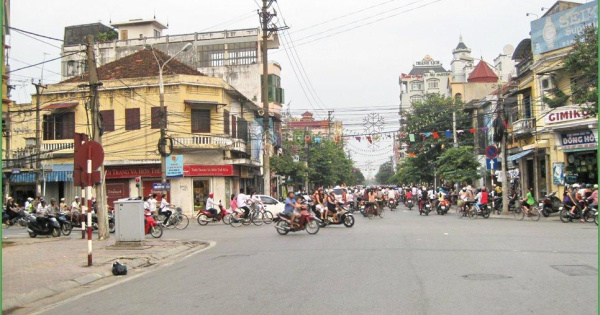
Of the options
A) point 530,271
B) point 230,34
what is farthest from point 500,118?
point 230,34

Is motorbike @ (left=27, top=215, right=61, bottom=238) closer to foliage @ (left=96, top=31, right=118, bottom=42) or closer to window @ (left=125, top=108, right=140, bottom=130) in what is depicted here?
window @ (left=125, top=108, right=140, bottom=130)

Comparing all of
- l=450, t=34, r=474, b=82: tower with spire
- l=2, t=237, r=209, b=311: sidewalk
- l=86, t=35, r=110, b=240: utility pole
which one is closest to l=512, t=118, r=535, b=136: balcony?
l=2, t=237, r=209, b=311: sidewalk

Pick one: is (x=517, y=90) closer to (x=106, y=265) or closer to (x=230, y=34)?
(x=230, y=34)

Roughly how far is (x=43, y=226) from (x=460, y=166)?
28277 millimetres

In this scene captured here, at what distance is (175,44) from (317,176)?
2593 centimetres

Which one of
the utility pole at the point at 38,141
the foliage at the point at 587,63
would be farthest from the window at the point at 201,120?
the foliage at the point at 587,63

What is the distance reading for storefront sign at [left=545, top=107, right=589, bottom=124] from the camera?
2911cm

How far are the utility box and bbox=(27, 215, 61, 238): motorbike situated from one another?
284 inches

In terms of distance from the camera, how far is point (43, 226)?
2302 centimetres

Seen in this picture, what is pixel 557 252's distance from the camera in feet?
43.4

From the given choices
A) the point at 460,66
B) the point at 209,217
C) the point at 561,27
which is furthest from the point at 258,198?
the point at 460,66

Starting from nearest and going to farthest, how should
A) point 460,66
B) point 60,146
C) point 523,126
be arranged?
point 523,126
point 60,146
point 460,66

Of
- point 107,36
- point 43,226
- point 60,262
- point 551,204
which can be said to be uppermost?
point 107,36

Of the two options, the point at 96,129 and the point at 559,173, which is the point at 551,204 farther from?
the point at 96,129
